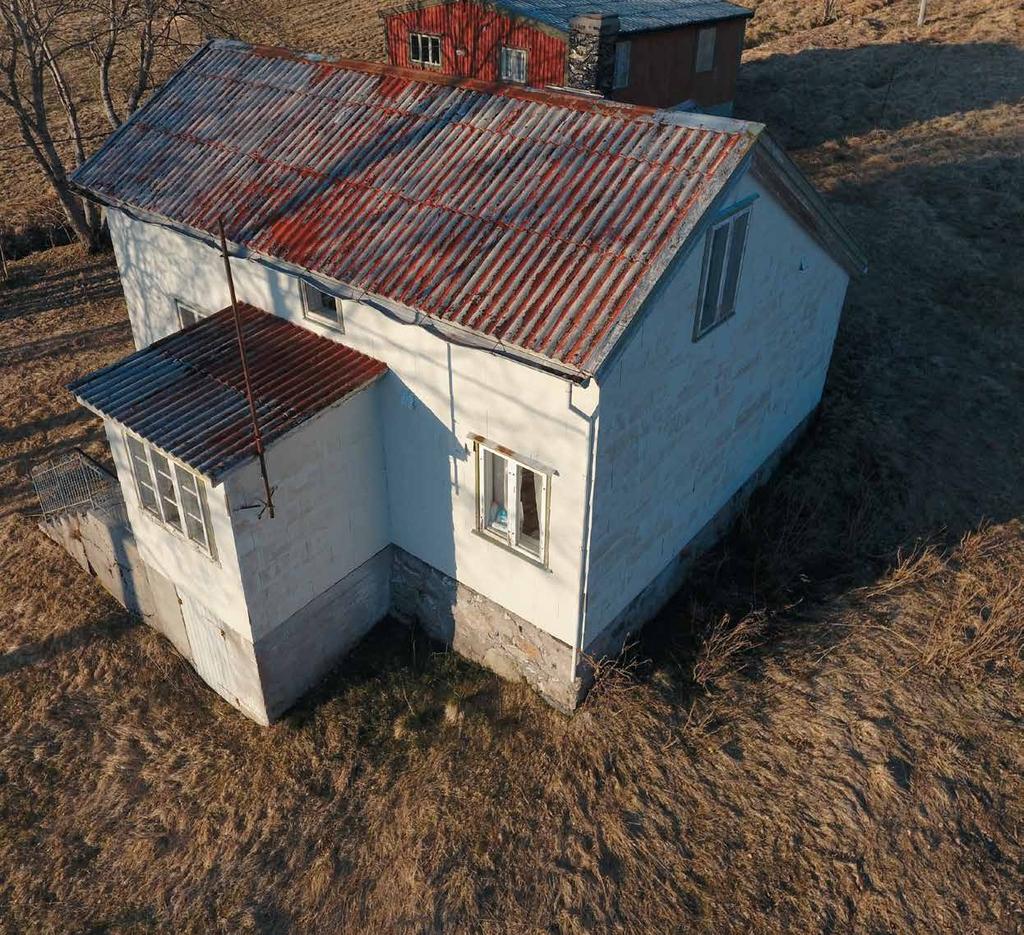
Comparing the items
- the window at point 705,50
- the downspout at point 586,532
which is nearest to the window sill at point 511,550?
the downspout at point 586,532

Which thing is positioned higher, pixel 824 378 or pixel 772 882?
pixel 824 378

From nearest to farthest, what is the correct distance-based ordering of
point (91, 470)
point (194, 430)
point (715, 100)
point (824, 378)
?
point (194, 430) → point (91, 470) → point (824, 378) → point (715, 100)

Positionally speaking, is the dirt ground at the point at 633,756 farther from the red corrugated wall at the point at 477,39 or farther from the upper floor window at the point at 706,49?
the upper floor window at the point at 706,49

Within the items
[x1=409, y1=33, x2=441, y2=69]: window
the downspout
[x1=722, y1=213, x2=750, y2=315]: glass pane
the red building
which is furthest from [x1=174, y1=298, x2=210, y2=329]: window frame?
[x1=409, y1=33, x2=441, y2=69]: window

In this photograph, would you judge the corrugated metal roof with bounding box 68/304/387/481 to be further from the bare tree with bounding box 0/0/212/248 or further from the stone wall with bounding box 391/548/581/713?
the bare tree with bounding box 0/0/212/248

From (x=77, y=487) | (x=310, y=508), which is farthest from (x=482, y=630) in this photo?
(x=77, y=487)

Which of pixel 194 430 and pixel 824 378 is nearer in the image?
pixel 194 430

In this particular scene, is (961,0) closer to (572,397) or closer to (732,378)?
(732,378)

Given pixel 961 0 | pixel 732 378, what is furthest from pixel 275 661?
pixel 961 0
